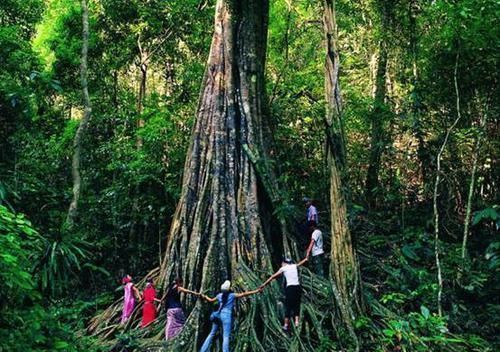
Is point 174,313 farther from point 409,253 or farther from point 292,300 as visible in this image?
point 409,253

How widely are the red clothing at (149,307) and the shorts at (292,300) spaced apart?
6.73ft

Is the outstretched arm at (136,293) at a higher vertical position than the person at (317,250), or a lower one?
lower

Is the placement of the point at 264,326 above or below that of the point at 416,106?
below

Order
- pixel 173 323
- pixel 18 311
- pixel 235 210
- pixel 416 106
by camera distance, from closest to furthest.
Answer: pixel 18 311, pixel 173 323, pixel 235 210, pixel 416 106

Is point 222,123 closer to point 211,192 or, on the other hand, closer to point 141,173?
point 211,192

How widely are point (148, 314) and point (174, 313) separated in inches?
28.8

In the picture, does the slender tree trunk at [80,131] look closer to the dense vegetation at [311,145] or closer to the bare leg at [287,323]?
the dense vegetation at [311,145]

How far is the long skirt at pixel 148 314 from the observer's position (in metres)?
7.06

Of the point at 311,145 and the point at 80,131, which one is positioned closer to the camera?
the point at 80,131

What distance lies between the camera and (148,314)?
7.08 metres

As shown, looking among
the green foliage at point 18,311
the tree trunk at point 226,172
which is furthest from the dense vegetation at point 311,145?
the green foliage at point 18,311

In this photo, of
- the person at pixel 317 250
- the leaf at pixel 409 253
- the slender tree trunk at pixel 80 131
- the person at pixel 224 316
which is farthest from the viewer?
the slender tree trunk at pixel 80 131

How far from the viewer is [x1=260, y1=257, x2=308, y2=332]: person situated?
627cm

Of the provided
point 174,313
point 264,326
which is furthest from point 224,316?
point 174,313
